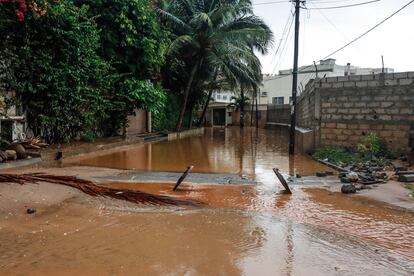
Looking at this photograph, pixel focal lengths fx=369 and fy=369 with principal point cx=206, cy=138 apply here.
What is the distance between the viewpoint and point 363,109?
521 inches

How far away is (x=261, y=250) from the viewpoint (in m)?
4.62

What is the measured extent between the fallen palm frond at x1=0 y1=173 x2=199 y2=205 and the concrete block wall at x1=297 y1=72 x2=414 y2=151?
28.6ft

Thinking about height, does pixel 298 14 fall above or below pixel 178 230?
above

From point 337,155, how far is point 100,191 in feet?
28.9

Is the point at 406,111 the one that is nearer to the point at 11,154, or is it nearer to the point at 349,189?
the point at 349,189

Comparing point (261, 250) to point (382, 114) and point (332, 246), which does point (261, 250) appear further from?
point (382, 114)

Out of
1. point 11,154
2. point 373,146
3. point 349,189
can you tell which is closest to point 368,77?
point 373,146

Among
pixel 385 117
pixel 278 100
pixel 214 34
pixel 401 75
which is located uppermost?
pixel 214 34

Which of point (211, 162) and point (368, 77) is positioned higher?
point (368, 77)

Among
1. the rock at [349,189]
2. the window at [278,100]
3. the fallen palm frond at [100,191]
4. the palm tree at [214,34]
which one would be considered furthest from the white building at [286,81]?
the fallen palm frond at [100,191]

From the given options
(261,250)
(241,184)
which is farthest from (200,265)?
(241,184)

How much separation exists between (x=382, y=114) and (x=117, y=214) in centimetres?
1029

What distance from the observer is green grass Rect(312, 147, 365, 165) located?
12.0 meters

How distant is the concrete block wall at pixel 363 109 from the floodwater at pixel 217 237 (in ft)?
19.4
